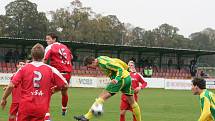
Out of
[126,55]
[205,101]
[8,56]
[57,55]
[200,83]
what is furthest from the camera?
[126,55]

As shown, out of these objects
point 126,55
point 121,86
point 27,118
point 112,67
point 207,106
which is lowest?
point 27,118

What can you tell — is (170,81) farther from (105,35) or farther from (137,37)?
(137,37)

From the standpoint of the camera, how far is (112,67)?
11664 mm

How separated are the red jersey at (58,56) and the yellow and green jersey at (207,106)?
4.88 metres

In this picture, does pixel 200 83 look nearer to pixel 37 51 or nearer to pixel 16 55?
pixel 37 51

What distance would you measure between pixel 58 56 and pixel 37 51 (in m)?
4.90

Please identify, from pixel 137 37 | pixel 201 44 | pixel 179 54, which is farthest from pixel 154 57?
pixel 201 44

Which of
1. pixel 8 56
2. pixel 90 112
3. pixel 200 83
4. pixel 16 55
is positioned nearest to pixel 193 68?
pixel 16 55

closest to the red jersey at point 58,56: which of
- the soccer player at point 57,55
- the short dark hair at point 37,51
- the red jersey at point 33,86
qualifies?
the soccer player at point 57,55

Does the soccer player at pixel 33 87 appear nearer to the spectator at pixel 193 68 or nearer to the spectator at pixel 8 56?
the spectator at pixel 8 56

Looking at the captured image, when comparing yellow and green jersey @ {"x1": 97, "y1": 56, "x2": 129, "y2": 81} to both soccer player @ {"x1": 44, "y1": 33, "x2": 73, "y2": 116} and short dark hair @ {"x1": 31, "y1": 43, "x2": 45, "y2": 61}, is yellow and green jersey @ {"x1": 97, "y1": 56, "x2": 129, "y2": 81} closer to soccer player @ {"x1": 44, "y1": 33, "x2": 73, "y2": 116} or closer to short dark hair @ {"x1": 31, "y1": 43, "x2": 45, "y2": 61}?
soccer player @ {"x1": 44, "y1": 33, "x2": 73, "y2": 116}

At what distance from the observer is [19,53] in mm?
46781

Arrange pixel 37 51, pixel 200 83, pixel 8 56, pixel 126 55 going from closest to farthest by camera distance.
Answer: pixel 37 51, pixel 200 83, pixel 8 56, pixel 126 55

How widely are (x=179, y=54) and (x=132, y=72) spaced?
4552cm
